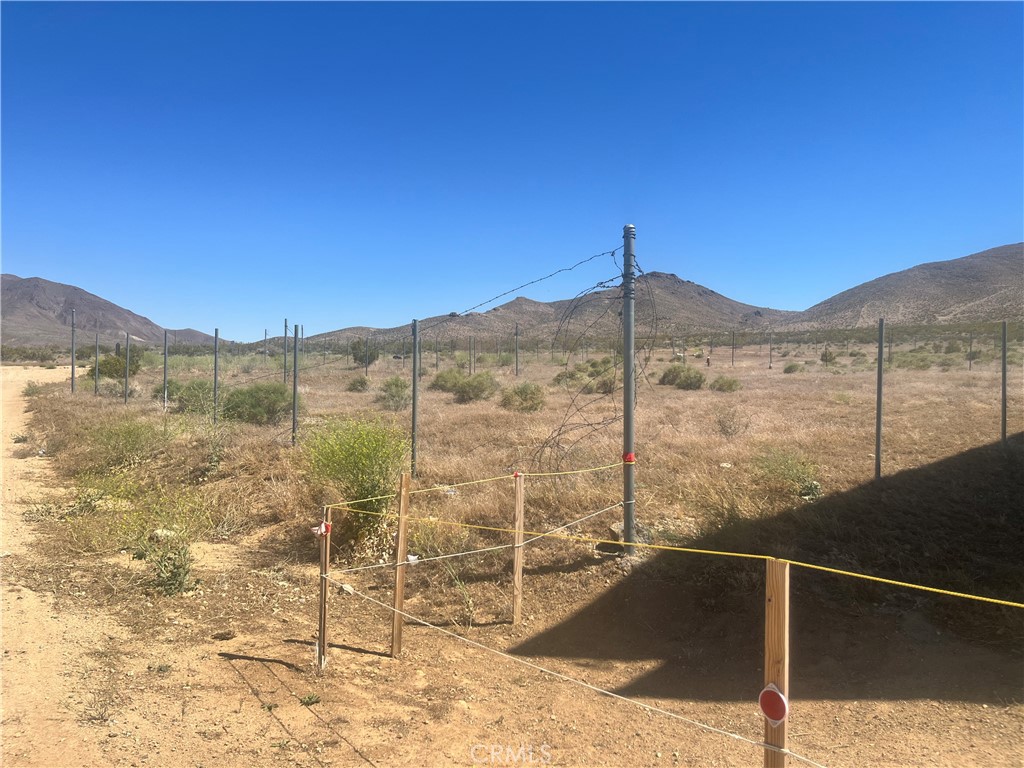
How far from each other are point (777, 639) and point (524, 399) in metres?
17.2

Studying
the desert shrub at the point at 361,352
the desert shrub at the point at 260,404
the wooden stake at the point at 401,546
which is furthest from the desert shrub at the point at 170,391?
the wooden stake at the point at 401,546

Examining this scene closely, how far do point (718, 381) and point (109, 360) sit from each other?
28379 mm

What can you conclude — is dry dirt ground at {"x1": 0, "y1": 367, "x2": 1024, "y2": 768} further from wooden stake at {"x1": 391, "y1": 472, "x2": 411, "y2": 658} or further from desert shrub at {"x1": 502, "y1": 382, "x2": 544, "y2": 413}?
desert shrub at {"x1": 502, "y1": 382, "x2": 544, "y2": 413}

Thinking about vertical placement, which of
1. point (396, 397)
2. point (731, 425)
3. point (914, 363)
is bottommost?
point (731, 425)

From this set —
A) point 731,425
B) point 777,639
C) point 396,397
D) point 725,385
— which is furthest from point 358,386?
point 777,639

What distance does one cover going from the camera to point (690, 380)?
1017 inches

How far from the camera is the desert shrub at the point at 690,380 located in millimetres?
25645

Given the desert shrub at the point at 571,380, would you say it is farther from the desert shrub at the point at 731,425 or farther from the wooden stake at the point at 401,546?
the wooden stake at the point at 401,546

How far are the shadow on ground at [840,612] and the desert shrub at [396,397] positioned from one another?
13.9m

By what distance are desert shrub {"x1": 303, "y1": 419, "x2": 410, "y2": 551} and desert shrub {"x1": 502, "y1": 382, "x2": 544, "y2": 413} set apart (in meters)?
10.4

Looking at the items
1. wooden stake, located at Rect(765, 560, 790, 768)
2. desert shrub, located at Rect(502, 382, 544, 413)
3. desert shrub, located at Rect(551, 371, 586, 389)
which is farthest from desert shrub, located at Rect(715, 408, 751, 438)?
desert shrub, located at Rect(551, 371, 586, 389)

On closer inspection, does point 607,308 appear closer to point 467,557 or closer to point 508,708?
point 467,557

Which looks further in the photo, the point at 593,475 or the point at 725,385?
the point at 725,385

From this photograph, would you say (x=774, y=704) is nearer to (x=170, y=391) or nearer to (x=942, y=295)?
(x=170, y=391)
